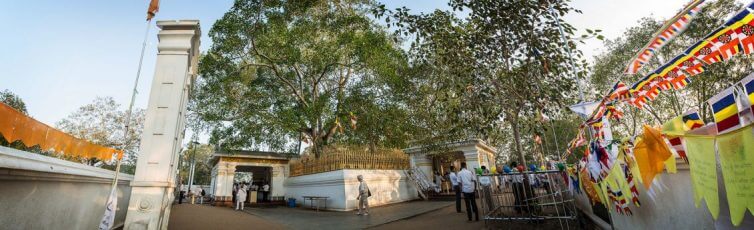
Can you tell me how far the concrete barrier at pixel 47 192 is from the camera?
276cm

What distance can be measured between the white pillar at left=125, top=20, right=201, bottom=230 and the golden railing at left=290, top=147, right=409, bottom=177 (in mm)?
8511

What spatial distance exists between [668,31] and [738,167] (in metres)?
1.88

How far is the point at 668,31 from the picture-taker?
3168 mm

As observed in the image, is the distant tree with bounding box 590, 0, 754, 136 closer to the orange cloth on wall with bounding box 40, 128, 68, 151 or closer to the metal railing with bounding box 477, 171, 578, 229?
A: the metal railing with bounding box 477, 171, 578, 229

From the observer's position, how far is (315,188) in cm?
1588

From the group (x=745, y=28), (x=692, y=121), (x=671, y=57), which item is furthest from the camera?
(x=671, y=57)

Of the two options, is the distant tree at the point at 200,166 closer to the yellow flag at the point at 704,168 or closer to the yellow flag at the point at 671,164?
the yellow flag at the point at 671,164

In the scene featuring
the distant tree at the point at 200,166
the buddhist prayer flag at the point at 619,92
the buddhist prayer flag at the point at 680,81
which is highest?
the distant tree at the point at 200,166

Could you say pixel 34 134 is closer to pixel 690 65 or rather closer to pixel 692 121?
pixel 692 121

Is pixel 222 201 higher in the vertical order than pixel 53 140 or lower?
lower

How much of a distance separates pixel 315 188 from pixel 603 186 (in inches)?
525

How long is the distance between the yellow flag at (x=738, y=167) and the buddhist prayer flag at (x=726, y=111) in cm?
5

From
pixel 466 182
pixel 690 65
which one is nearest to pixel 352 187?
pixel 466 182

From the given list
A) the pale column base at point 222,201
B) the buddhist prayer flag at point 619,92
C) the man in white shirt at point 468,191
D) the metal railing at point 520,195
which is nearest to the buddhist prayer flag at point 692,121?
the buddhist prayer flag at point 619,92
